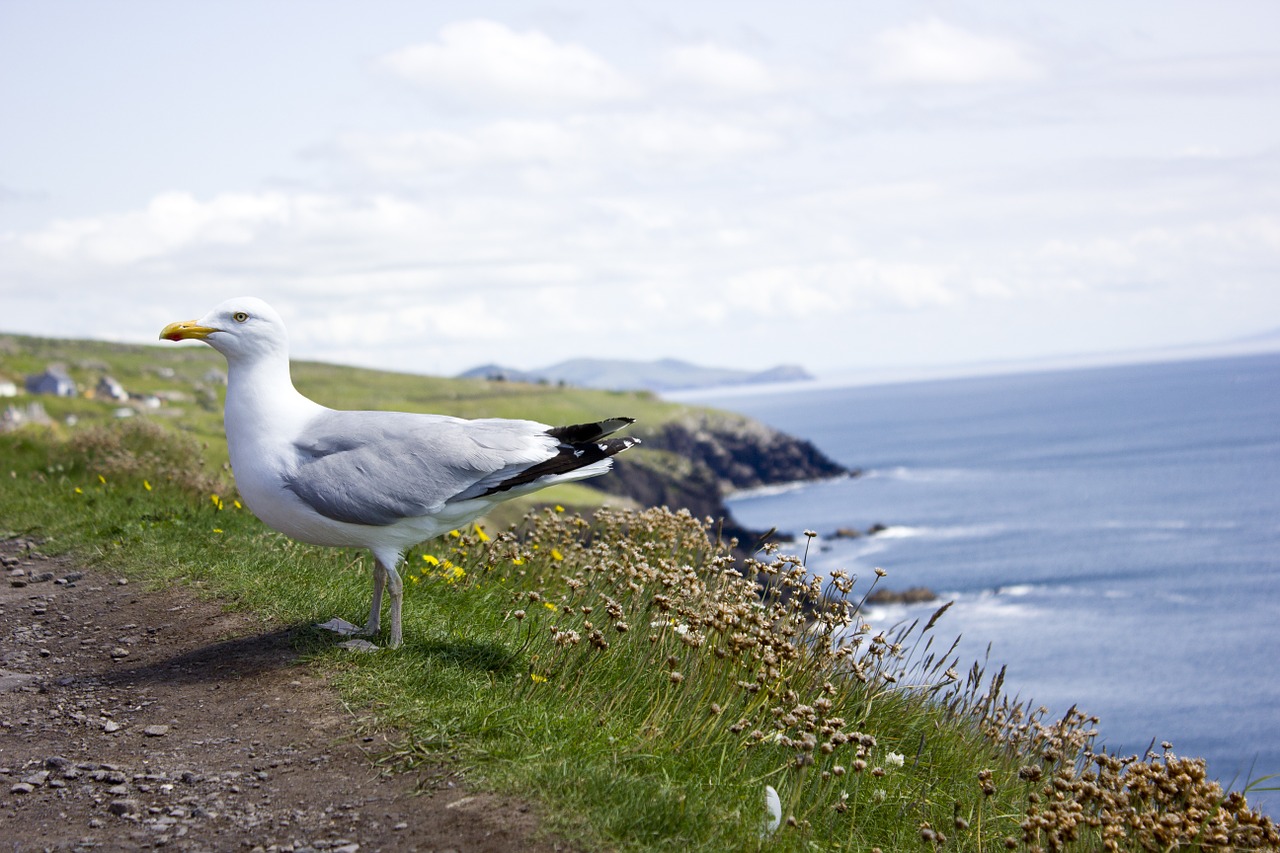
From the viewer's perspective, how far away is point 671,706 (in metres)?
6.44

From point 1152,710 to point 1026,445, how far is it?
132 meters

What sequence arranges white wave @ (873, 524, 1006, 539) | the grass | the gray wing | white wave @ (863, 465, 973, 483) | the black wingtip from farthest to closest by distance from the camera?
white wave @ (863, 465, 973, 483)
white wave @ (873, 524, 1006, 539)
the black wingtip
the gray wing
the grass

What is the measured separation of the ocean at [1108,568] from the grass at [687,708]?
12056mm

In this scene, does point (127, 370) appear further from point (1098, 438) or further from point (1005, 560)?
point (1098, 438)

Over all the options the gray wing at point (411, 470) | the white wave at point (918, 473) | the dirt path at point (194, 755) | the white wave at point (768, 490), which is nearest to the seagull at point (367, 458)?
the gray wing at point (411, 470)

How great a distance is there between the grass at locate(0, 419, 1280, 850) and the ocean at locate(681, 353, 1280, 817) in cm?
1206

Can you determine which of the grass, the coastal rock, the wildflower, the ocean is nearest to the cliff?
the ocean

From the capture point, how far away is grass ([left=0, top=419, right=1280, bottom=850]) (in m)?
5.36

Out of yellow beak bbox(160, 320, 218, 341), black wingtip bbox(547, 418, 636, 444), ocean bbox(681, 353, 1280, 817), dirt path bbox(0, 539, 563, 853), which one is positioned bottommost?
ocean bbox(681, 353, 1280, 817)

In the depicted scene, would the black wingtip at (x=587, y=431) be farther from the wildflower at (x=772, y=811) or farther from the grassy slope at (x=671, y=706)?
the wildflower at (x=772, y=811)

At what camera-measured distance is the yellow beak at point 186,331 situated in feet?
24.5

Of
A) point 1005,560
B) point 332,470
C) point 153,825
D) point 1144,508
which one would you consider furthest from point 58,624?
point 1144,508

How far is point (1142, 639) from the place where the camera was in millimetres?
69062

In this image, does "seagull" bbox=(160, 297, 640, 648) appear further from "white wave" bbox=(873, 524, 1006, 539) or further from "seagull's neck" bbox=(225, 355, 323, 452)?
"white wave" bbox=(873, 524, 1006, 539)
